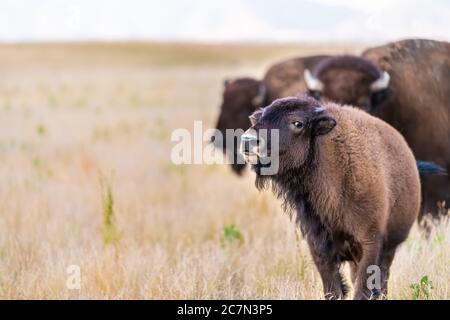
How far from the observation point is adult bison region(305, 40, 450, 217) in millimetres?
8281

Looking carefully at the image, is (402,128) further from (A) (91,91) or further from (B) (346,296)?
(A) (91,91)

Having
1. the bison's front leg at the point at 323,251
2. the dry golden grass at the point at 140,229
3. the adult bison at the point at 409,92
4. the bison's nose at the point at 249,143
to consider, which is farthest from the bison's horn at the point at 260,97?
the bison's nose at the point at 249,143

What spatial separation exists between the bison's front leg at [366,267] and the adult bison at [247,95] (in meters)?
6.08

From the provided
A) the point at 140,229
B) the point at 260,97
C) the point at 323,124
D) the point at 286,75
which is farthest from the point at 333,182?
the point at 286,75

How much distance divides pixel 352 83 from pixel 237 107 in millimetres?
3619

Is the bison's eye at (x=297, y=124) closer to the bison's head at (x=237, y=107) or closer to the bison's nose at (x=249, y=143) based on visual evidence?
the bison's nose at (x=249, y=143)

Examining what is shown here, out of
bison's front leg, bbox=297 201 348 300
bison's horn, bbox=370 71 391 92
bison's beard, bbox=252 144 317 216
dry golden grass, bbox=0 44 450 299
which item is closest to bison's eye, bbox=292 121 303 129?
bison's beard, bbox=252 144 317 216

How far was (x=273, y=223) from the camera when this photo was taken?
8.92 meters

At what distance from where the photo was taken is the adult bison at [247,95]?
11.6 m

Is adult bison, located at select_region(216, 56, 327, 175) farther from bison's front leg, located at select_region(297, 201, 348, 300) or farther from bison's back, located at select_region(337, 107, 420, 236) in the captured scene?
bison's front leg, located at select_region(297, 201, 348, 300)

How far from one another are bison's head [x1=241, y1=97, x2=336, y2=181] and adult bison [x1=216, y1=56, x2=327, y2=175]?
6.05 m

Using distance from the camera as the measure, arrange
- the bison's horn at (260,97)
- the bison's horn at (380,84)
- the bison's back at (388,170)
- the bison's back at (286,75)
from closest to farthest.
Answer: the bison's back at (388,170)
the bison's horn at (380,84)
the bison's horn at (260,97)
the bison's back at (286,75)

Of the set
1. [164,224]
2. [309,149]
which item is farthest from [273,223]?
[309,149]

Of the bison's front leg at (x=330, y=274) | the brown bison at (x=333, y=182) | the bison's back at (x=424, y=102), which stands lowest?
the bison's front leg at (x=330, y=274)
